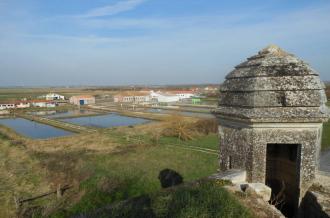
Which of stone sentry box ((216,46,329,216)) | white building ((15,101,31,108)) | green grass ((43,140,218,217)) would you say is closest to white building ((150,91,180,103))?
white building ((15,101,31,108))

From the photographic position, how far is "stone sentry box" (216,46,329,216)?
16.2ft

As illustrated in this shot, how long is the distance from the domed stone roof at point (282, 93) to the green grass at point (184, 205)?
1.42 meters

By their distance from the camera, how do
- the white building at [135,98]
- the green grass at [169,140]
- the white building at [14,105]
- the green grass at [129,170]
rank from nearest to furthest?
1. the green grass at [129,170]
2. the green grass at [169,140]
3. the white building at [14,105]
4. the white building at [135,98]

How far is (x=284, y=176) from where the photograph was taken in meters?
6.08

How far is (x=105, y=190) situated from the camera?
15.1 metres

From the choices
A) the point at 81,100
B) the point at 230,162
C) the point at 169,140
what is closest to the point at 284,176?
the point at 230,162

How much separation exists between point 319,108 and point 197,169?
45.2 ft

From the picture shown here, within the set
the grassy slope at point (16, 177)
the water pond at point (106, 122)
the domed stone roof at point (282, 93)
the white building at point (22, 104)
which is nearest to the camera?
the domed stone roof at point (282, 93)

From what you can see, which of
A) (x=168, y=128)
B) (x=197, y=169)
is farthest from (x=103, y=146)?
(x=197, y=169)

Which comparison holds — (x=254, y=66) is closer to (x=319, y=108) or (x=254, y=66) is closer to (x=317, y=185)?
(x=319, y=108)

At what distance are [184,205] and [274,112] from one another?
84.7 inches

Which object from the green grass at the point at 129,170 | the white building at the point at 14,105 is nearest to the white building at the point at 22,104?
the white building at the point at 14,105

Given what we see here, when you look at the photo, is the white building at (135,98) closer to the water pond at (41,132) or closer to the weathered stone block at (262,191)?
the water pond at (41,132)

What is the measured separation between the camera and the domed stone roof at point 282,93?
194 inches
